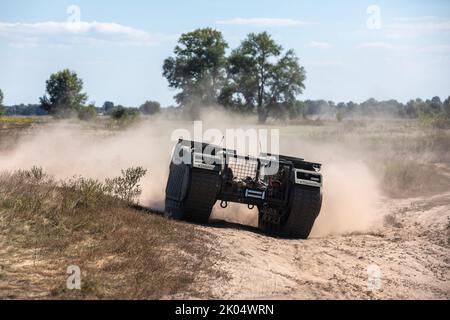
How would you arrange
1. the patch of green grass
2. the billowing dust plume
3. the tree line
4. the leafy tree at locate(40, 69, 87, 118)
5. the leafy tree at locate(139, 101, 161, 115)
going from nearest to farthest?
the patch of green grass < the billowing dust plume < the tree line < the leafy tree at locate(40, 69, 87, 118) < the leafy tree at locate(139, 101, 161, 115)

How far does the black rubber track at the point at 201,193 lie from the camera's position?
13172mm

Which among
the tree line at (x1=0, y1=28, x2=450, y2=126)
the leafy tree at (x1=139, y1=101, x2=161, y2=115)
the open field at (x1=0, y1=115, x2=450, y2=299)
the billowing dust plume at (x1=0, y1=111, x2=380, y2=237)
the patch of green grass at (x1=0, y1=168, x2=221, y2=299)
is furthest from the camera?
the leafy tree at (x1=139, y1=101, x2=161, y2=115)

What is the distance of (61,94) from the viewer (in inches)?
3115

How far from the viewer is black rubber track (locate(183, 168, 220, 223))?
519 inches

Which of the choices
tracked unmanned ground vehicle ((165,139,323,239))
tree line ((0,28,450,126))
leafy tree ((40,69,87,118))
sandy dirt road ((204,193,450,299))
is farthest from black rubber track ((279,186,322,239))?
leafy tree ((40,69,87,118))

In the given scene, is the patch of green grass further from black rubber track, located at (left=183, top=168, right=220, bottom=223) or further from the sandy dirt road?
black rubber track, located at (left=183, top=168, right=220, bottom=223)

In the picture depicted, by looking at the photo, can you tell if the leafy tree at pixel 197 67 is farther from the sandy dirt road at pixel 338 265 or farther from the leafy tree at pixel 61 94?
the sandy dirt road at pixel 338 265

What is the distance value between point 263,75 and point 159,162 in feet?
139

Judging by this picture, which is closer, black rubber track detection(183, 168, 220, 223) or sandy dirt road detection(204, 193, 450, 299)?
sandy dirt road detection(204, 193, 450, 299)

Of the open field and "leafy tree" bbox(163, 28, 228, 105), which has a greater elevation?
"leafy tree" bbox(163, 28, 228, 105)

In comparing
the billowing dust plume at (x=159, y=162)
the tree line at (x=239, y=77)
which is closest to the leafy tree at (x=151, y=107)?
the tree line at (x=239, y=77)

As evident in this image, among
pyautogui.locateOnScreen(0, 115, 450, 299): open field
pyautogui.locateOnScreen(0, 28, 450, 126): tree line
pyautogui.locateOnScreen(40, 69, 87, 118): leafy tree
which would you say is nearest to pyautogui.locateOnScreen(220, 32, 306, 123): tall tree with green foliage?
pyautogui.locateOnScreen(0, 28, 450, 126): tree line

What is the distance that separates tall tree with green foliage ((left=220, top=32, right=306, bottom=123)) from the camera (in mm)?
64812
